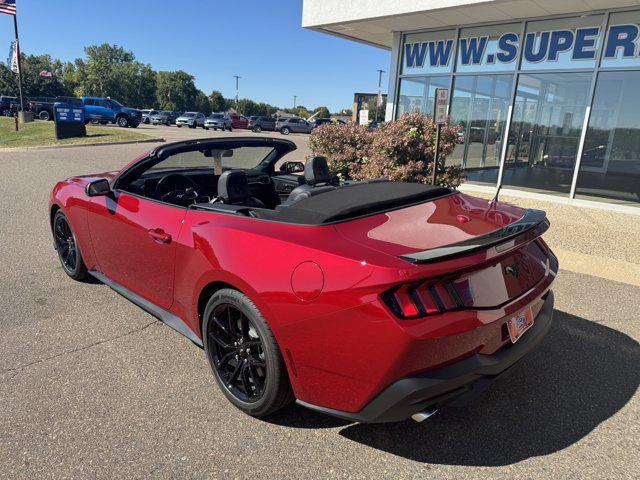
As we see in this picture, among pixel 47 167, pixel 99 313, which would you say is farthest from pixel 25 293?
pixel 47 167

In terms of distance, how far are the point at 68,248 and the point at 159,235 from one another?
2.08 meters

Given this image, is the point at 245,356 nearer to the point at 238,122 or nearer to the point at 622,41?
the point at 622,41

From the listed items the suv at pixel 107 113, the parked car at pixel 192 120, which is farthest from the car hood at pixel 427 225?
the parked car at pixel 192 120

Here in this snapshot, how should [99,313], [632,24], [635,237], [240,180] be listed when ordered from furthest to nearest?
[632,24] < [635,237] < [99,313] < [240,180]

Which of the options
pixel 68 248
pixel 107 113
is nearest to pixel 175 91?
pixel 107 113

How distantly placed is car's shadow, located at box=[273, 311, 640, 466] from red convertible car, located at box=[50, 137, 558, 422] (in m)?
0.40

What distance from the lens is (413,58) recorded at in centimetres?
1216

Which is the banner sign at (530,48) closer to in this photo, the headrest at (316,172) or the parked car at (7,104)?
the headrest at (316,172)

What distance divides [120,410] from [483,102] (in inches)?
440

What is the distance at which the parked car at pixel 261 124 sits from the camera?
4319 cm

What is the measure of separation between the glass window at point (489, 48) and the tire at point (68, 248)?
33.1ft

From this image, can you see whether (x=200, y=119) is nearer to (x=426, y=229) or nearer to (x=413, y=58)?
(x=413, y=58)

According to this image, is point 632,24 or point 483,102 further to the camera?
point 483,102

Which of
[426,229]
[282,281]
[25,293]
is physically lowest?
[25,293]
